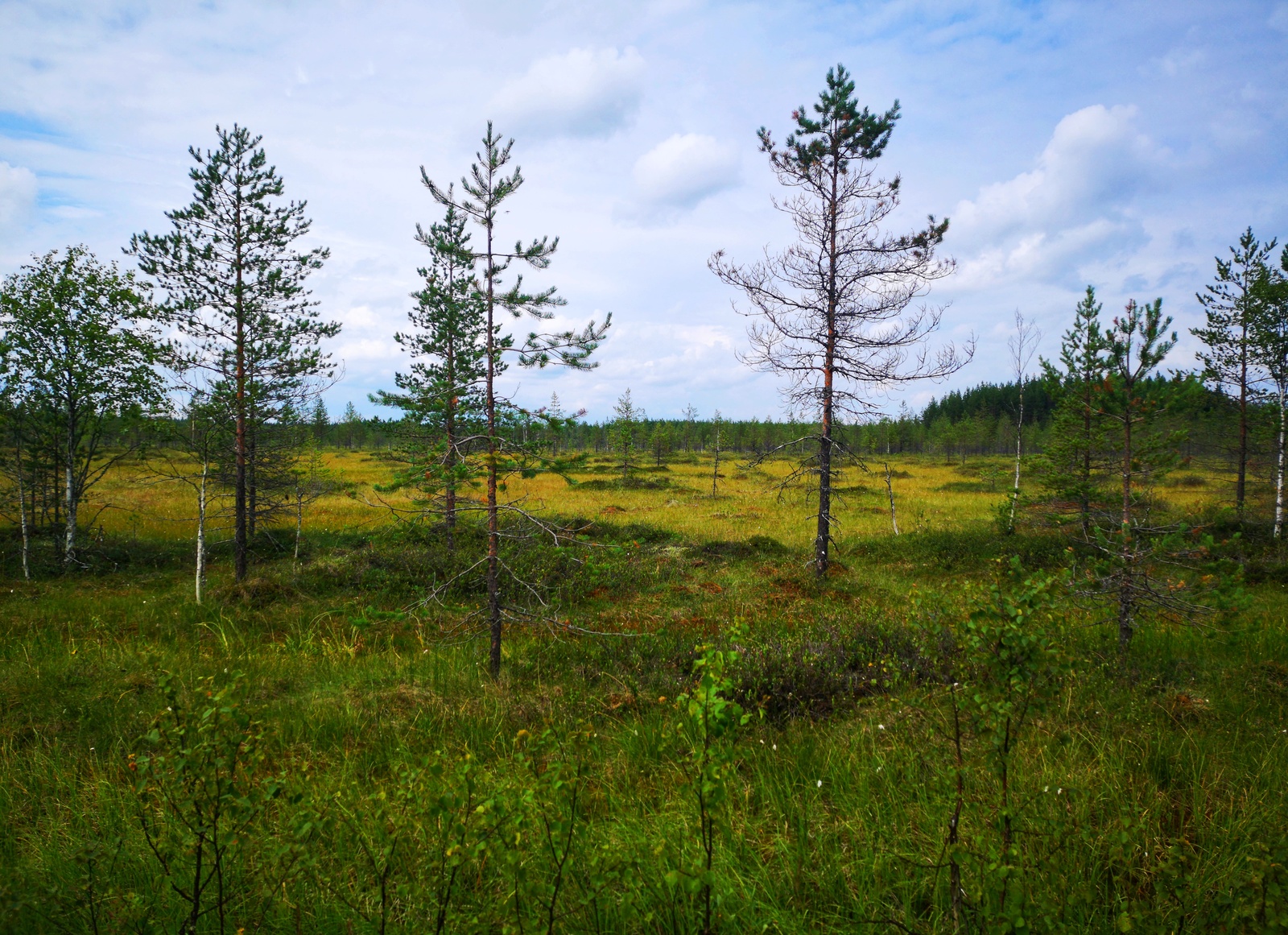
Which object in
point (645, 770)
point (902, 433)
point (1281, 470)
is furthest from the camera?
point (902, 433)

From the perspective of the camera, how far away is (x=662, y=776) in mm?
4129

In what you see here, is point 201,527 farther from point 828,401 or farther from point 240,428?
point 828,401

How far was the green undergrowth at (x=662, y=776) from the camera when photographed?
233cm

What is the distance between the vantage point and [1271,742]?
409 cm

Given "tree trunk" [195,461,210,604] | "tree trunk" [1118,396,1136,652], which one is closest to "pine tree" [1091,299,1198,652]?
"tree trunk" [1118,396,1136,652]

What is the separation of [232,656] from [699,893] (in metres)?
7.29

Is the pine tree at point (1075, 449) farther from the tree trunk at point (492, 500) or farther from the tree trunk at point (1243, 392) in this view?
the tree trunk at point (492, 500)

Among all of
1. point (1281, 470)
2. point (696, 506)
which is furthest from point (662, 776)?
point (1281, 470)

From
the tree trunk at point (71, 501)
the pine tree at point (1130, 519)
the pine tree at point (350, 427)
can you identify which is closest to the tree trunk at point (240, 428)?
the tree trunk at point (71, 501)

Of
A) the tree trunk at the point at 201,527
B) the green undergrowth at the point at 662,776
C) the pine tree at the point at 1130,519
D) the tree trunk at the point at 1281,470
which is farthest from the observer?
the tree trunk at the point at 1281,470

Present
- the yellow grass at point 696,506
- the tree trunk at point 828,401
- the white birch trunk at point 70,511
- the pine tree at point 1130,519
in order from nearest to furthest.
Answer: the pine tree at point 1130,519 < the tree trunk at point 828,401 < the white birch trunk at point 70,511 < the yellow grass at point 696,506

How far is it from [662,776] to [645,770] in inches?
10.6

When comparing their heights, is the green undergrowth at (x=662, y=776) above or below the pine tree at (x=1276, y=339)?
below

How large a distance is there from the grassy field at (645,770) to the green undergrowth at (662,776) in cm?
3
